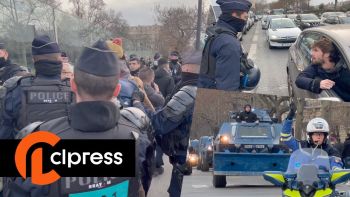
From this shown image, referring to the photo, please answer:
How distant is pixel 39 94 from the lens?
372 centimetres

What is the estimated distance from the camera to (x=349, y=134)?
5.61 ft

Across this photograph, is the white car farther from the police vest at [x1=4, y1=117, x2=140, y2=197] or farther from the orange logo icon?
the orange logo icon

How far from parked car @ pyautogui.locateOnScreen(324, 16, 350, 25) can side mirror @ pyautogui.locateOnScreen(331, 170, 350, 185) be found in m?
0.49

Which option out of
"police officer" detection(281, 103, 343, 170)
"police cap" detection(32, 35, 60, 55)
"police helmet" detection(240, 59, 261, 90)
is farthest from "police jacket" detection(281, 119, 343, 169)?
"police cap" detection(32, 35, 60, 55)

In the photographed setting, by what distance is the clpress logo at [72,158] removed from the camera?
237 centimetres

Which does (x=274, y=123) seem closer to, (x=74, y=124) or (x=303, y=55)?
(x=303, y=55)

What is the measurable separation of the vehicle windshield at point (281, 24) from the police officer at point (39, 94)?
73.9 inches

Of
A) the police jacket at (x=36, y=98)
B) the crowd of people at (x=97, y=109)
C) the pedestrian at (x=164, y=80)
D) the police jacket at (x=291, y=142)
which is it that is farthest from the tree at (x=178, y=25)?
the pedestrian at (x=164, y=80)

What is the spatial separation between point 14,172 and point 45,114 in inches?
39.3

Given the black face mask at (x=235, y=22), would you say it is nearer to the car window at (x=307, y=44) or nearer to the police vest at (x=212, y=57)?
the police vest at (x=212, y=57)

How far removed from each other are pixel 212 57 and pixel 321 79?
436 millimetres

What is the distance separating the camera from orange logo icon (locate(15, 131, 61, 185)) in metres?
2.36

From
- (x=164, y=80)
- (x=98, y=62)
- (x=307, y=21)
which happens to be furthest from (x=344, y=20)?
(x=164, y=80)

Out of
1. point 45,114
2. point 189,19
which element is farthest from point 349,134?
point 45,114
